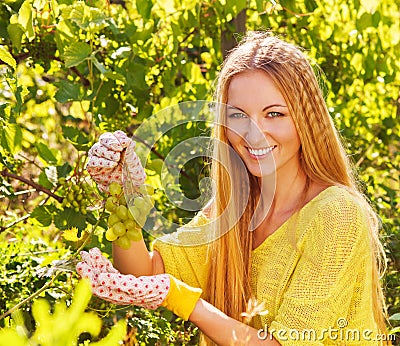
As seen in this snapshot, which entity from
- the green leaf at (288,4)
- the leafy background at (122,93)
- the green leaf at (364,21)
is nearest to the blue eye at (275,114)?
the leafy background at (122,93)

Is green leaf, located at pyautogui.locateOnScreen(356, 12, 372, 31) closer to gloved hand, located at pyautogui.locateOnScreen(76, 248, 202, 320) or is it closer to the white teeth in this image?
the white teeth

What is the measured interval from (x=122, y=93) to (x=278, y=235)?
0.69 meters

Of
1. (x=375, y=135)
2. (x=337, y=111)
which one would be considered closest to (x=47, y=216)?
(x=337, y=111)

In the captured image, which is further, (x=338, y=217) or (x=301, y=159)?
(x=301, y=159)

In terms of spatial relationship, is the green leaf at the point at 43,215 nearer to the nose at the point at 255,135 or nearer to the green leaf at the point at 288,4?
the nose at the point at 255,135

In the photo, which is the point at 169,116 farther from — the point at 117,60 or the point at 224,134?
the point at 117,60

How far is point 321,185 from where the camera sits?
170 cm

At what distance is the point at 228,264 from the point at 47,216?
0.47 meters

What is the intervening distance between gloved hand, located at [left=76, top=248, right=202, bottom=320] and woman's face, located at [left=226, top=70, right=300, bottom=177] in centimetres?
34

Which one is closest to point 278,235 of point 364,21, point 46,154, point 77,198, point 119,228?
point 77,198

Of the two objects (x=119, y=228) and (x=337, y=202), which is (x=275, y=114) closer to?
(x=337, y=202)

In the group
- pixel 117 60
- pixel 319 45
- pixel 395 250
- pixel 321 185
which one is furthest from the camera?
pixel 319 45

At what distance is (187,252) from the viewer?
1.76m

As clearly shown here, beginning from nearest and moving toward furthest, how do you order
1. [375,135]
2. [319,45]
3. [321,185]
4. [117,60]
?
[321,185]
[117,60]
[319,45]
[375,135]
